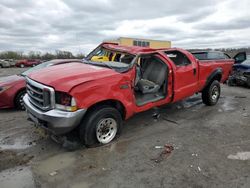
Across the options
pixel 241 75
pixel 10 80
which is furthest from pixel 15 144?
pixel 241 75

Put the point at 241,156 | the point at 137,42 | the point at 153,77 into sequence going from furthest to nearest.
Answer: the point at 137,42
the point at 153,77
the point at 241,156

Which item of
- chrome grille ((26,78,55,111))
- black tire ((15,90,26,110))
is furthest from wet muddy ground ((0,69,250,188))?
black tire ((15,90,26,110))

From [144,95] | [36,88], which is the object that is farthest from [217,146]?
[36,88]

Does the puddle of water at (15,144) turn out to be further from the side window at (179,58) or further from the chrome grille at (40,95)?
the side window at (179,58)

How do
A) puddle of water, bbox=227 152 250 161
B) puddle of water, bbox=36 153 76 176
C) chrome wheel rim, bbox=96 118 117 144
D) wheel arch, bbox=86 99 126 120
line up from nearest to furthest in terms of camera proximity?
puddle of water, bbox=36 153 76 176 → puddle of water, bbox=227 152 250 161 → wheel arch, bbox=86 99 126 120 → chrome wheel rim, bbox=96 118 117 144

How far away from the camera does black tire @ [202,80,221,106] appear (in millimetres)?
7186

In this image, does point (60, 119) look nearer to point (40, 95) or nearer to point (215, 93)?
point (40, 95)

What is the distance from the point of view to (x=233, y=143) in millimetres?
4559

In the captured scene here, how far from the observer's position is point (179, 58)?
6.49 m

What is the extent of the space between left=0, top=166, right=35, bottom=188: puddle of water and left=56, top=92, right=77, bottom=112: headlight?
42.4 inches

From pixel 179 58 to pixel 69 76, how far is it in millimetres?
3439

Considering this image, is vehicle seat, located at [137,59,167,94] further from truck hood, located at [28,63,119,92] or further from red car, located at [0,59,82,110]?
red car, located at [0,59,82,110]

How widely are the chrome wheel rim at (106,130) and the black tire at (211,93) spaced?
379 centimetres

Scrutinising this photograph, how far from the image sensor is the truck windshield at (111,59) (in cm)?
496
